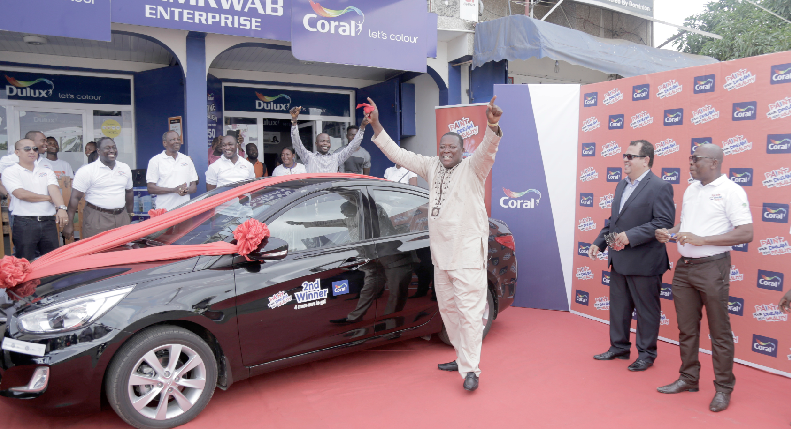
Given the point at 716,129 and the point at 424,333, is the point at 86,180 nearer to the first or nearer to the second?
the point at 424,333

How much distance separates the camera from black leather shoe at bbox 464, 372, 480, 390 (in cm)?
385

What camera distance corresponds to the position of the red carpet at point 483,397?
3420 millimetres

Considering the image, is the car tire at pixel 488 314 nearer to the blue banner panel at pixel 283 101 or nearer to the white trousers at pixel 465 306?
the white trousers at pixel 465 306

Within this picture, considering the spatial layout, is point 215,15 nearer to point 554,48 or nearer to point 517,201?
point 517,201

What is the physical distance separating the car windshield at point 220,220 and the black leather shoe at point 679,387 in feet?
10.1

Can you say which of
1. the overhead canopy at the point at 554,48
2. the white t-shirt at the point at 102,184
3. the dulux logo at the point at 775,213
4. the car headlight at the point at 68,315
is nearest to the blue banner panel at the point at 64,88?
the white t-shirt at the point at 102,184

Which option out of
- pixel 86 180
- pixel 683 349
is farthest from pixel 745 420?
pixel 86 180

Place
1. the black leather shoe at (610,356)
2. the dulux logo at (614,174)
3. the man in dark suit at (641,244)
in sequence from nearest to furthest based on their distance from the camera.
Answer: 1. the man in dark suit at (641,244)
2. the black leather shoe at (610,356)
3. the dulux logo at (614,174)

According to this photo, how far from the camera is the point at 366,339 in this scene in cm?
405

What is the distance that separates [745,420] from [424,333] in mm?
2272

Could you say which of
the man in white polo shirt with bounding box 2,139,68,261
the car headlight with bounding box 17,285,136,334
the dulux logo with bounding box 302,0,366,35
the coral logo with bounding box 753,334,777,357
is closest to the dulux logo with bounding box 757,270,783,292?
the coral logo with bounding box 753,334,777,357

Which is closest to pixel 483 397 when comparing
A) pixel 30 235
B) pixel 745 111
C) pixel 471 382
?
pixel 471 382

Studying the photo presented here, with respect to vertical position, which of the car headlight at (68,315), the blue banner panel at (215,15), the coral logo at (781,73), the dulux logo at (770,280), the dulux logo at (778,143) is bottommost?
the dulux logo at (770,280)

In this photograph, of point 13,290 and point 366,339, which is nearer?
point 13,290
